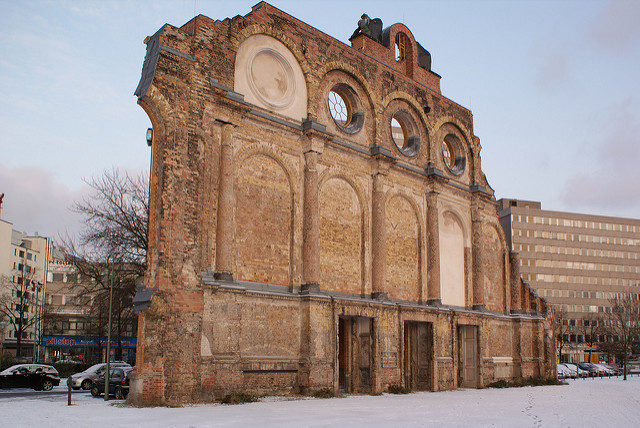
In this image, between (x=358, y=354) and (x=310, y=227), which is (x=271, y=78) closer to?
(x=310, y=227)

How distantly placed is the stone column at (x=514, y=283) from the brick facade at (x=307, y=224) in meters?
0.68

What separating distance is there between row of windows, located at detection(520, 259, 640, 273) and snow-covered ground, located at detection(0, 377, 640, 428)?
71.5 meters

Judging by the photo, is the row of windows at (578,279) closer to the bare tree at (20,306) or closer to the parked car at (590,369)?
the parked car at (590,369)

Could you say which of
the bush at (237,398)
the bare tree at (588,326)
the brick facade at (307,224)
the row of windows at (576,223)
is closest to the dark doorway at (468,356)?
the brick facade at (307,224)

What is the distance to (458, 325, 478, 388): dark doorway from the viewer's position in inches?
1087

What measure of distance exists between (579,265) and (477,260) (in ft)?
231

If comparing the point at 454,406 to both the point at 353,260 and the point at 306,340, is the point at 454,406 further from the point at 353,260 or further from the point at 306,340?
the point at 353,260

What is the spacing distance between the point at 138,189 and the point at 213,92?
1504 cm

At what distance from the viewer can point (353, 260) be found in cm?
2270

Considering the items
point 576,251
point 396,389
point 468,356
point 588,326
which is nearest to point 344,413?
point 396,389

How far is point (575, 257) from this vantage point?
3605 inches

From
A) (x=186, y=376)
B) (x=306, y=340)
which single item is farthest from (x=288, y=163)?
(x=186, y=376)

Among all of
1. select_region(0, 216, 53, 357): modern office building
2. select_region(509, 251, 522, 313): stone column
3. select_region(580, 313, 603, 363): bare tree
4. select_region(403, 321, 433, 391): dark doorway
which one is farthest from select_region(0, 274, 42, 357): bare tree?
select_region(580, 313, 603, 363): bare tree

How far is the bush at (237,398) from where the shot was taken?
16922mm
